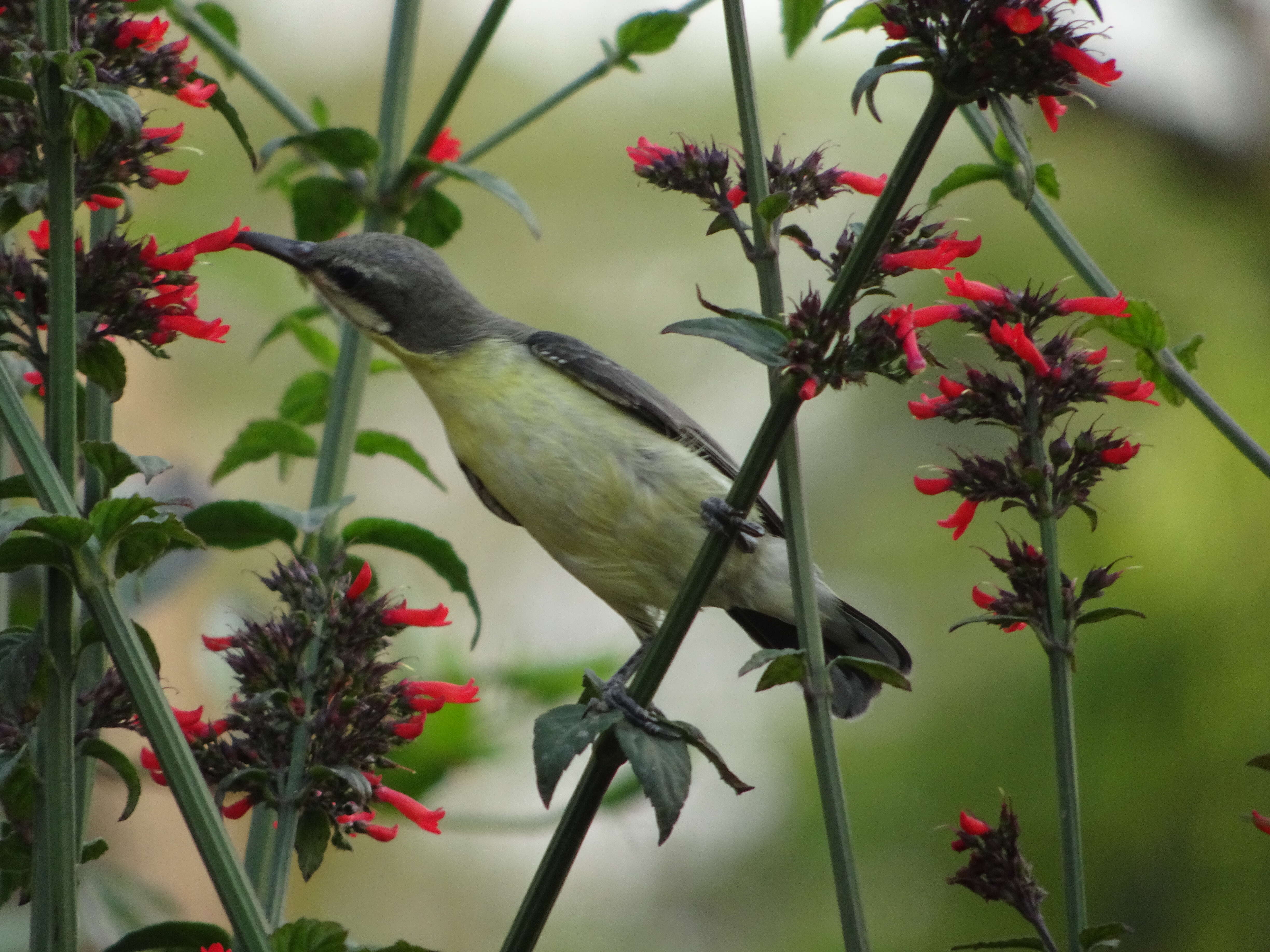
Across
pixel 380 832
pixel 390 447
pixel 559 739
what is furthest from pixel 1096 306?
pixel 390 447

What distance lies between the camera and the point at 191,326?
1.61m

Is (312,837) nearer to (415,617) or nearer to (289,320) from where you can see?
(415,617)

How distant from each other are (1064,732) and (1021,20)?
0.74m

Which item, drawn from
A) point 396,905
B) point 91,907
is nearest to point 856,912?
point 91,907

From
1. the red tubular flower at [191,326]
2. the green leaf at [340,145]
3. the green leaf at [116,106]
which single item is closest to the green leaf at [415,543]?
the red tubular flower at [191,326]

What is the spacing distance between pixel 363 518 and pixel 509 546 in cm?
471

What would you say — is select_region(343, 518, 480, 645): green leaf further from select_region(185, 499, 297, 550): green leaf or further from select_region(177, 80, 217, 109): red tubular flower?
select_region(177, 80, 217, 109): red tubular flower

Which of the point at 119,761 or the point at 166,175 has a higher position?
the point at 166,175

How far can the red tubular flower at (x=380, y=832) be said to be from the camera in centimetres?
166

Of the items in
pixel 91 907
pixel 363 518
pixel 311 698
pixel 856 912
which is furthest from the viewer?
pixel 91 907

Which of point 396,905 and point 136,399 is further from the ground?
point 136,399

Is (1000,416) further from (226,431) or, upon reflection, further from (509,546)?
(226,431)

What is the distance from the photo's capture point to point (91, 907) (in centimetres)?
255

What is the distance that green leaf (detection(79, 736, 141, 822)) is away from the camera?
58.0 inches
